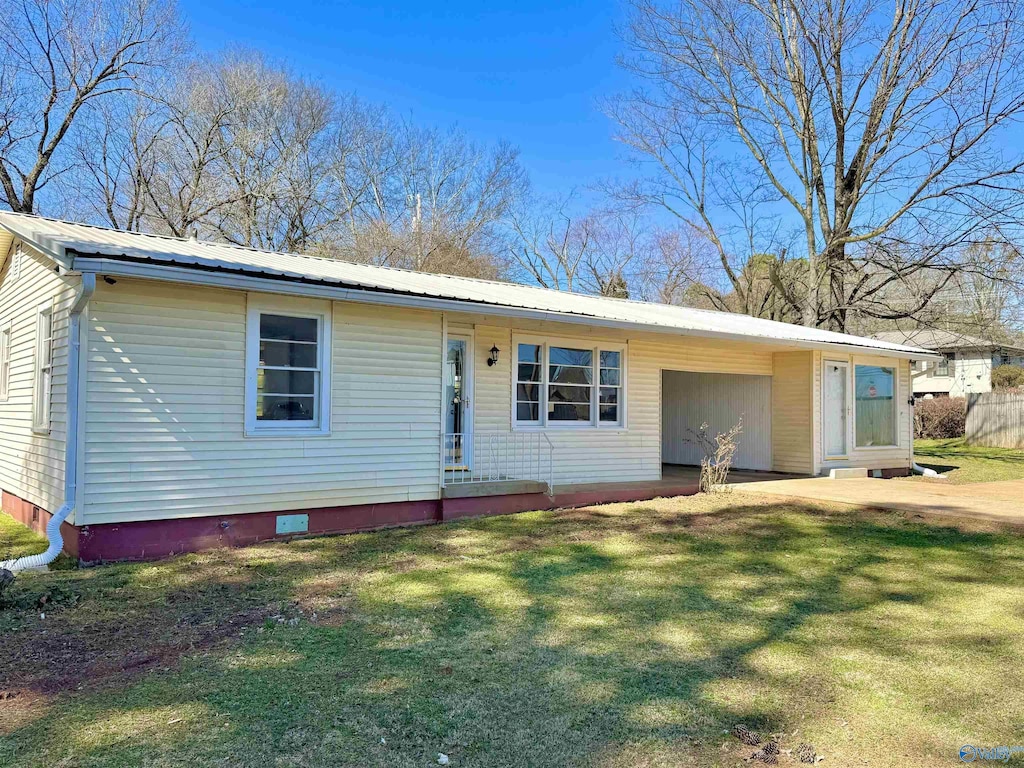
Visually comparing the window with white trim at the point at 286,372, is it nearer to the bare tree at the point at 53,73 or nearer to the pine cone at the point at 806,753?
the pine cone at the point at 806,753

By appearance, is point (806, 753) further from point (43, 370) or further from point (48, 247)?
point (43, 370)

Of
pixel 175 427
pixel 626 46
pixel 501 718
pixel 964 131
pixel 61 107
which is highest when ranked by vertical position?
pixel 626 46

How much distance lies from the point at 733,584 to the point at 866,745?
2.80 meters

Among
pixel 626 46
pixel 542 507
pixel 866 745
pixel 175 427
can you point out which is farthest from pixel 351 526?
pixel 626 46

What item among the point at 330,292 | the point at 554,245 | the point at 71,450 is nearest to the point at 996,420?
the point at 554,245

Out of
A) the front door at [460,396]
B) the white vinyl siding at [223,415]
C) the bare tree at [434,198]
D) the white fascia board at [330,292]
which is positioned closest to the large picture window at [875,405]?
the white fascia board at [330,292]

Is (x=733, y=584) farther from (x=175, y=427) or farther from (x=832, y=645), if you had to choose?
(x=175, y=427)

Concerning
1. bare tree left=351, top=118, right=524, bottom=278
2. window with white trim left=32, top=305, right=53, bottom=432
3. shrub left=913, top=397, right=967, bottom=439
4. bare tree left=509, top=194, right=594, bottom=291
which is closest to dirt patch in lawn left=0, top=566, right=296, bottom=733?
window with white trim left=32, top=305, right=53, bottom=432

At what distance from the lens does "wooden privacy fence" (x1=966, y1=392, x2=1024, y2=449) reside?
69.9ft

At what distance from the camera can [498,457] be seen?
9.62 m

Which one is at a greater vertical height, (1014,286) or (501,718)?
Result: (1014,286)

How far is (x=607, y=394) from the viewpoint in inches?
428

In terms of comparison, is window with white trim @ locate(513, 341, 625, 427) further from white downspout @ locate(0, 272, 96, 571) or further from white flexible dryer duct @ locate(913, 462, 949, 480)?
white flexible dryer duct @ locate(913, 462, 949, 480)

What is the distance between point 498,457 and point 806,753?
681 cm
